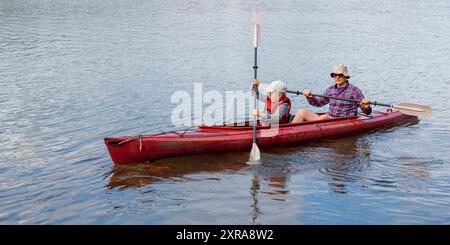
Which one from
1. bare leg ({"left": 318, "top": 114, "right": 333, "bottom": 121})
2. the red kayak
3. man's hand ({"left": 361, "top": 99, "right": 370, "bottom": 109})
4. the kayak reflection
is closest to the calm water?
the kayak reflection

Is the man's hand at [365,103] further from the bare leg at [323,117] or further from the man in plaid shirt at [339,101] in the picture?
the bare leg at [323,117]

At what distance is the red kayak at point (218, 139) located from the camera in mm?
9164

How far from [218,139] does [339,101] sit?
2.90 m

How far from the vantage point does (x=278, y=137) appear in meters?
10.3

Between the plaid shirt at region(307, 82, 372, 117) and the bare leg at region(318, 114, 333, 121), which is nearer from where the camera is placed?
the plaid shirt at region(307, 82, 372, 117)

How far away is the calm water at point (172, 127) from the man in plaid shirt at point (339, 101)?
0.60m

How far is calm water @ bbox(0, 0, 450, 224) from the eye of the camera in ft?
25.3

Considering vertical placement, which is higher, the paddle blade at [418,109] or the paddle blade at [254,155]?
the paddle blade at [418,109]

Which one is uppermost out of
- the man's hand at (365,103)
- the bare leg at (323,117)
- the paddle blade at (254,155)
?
the man's hand at (365,103)

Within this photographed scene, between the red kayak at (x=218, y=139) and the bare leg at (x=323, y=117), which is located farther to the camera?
the bare leg at (x=323, y=117)

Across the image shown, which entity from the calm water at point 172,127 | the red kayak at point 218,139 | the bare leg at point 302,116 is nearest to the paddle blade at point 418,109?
the calm water at point 172,127

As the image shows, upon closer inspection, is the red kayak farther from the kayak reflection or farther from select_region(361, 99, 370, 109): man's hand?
select_region(361, 99, 370, 109): man's hand
